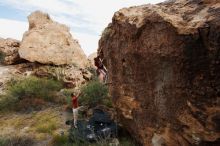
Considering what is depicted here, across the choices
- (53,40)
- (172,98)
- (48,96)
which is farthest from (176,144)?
(53,40)

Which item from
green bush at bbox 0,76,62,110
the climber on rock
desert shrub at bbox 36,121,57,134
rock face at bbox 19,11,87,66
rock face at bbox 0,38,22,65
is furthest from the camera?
rock face at bbox 0,38,22,65

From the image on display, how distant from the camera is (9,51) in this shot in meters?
23.7

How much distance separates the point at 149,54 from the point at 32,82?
11.3 metres

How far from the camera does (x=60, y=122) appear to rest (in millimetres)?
14312

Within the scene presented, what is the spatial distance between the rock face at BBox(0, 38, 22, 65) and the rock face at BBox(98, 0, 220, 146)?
45.3 ft

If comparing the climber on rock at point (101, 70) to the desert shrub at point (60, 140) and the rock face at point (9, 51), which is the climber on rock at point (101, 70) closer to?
the desert shrub at point (60, 140)

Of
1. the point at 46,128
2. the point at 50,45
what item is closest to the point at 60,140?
the point at 46,128

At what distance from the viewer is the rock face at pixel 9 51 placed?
22.8 m

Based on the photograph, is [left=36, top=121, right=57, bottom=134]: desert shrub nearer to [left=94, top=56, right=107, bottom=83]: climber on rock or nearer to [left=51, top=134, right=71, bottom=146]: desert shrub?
[left=51, top=134, right=71, bottom=146]: desert shrub

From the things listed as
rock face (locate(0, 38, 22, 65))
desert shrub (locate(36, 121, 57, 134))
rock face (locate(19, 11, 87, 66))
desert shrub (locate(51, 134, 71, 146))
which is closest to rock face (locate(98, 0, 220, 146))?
desert shrub (locate(51, 134, 71, 146))

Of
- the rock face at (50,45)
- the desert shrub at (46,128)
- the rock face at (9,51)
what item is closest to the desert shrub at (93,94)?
the desert shrub at (46,128)

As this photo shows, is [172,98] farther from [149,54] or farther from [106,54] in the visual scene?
[106,54]

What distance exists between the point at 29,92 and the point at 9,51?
6824 mm

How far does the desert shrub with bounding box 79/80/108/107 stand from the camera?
48.1 ft
